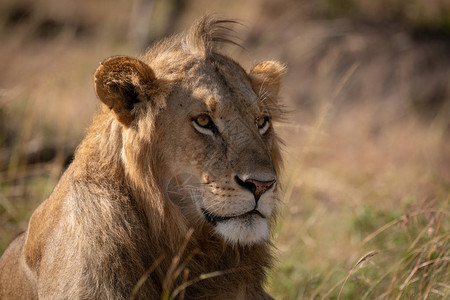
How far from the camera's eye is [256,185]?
3.11m

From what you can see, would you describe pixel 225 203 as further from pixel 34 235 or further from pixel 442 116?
pixel 442 116

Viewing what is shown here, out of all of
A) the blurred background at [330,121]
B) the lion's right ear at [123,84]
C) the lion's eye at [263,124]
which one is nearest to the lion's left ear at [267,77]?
the lion's eye at [263,124]

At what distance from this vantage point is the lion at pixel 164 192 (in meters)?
3.18

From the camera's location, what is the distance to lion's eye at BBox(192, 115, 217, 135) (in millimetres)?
3365

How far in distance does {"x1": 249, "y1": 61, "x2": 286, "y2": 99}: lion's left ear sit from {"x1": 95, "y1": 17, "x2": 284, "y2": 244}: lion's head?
34 cm

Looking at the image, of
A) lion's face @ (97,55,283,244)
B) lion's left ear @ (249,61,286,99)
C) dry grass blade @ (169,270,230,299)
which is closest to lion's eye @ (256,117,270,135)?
lion's face @ (97,55,283,244)

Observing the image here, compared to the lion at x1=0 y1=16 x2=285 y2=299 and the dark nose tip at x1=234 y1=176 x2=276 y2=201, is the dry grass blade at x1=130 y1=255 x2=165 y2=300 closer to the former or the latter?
the lion at x1=0 y1=16 x2=285 y2=299

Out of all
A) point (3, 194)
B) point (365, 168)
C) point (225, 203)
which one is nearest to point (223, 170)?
point (225, 203)

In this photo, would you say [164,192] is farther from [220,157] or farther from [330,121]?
[330,121]

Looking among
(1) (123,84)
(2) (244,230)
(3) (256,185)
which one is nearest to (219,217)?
(2) (244,230)

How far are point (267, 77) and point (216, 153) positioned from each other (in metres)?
0.95

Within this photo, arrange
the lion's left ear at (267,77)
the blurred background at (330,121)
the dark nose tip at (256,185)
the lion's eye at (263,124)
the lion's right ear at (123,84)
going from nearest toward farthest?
the dark nose tip at (256,185)
the lion's right ear at (123,84)
the lion's eye at (263,124)
the lion's left ear at (267,77)
the blurred background at (330,121)

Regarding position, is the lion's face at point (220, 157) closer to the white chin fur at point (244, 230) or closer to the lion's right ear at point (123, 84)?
the white chin fur at point (244, 230)

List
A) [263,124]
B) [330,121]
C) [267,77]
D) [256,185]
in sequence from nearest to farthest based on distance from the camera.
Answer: [256,185], [263,124], [267,77], [330,121]
